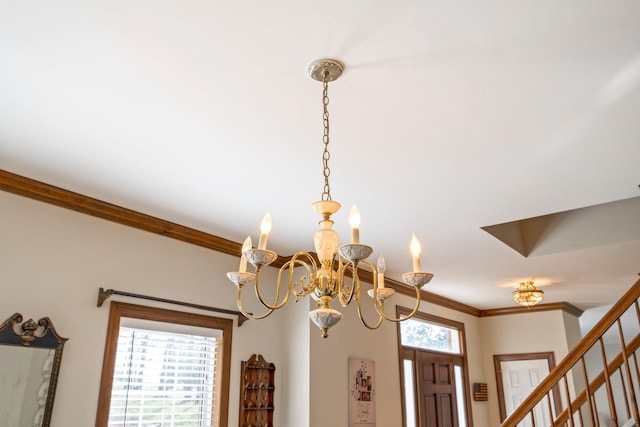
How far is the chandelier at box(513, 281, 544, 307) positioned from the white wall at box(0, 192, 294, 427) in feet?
11.5

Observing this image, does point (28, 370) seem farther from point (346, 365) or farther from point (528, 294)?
point (528, 294)

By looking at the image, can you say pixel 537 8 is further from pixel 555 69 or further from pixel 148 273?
pixel 148 273

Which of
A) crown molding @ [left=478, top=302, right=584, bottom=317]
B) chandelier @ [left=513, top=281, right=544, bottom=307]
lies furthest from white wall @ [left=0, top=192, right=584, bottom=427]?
crown molding @ [left=478, top=302, right=584, bottom=317]

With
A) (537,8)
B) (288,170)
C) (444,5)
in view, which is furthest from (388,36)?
(288,170)

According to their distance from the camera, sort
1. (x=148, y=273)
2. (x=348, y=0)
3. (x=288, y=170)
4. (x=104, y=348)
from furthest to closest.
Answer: (x=148, y=273), (x=104, y=348), (x=288, y=170), (x=348, y=0)

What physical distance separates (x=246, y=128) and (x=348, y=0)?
0.97 meters

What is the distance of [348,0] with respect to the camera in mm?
1769

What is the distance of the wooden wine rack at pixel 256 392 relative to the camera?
13.6 feet

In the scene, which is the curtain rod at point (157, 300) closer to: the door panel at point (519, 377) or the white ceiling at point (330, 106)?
the white ceiling at point (330, 106)

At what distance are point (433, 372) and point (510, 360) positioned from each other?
172 centimetres

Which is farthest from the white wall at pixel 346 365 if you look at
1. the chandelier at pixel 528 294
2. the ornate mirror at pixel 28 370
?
the ornate mirror at pixel 28 370

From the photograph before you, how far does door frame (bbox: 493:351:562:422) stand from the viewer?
682cm

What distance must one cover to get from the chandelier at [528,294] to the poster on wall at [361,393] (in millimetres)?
1973

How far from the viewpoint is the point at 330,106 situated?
7.86ft
